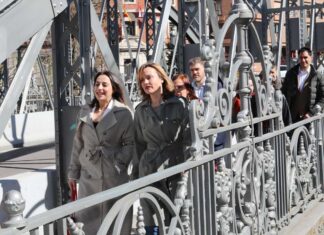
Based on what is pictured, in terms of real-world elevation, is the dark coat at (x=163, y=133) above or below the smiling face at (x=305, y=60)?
below

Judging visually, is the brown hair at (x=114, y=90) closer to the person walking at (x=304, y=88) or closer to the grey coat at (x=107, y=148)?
the grey coat at (x=107, y=148)

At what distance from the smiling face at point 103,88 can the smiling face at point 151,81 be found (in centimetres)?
42

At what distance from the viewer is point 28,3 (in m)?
4.97

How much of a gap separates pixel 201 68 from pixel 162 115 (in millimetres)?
1765

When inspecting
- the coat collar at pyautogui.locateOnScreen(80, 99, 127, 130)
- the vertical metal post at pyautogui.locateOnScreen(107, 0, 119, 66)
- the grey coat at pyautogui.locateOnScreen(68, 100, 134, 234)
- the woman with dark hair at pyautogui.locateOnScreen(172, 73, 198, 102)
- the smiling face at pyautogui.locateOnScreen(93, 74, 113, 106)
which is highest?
the vertical metal post at pyautogui.locateOnScreen(107, 0, 119, 66)

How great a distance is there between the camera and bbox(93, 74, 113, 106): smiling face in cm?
474

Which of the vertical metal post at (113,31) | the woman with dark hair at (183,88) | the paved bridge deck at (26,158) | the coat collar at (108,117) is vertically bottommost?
the paved bridge deck at (26,158)

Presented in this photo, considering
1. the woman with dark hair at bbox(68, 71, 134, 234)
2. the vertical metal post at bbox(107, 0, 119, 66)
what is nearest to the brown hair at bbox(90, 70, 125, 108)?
the woman with dark hair at bbox(68, 71, 134, 234)

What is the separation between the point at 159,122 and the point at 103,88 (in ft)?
2.13

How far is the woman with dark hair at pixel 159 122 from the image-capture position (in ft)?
14.1

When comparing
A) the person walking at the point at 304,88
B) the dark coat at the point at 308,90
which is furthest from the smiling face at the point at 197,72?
the person walking at the point at 304,88

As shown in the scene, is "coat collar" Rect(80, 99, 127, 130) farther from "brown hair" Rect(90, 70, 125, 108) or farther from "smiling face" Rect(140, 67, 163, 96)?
"smiling face" Rect(140, 67, 163, 96)

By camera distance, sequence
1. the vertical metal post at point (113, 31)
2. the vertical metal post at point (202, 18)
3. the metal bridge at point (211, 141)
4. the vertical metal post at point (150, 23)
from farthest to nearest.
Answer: the vertical metal post at point (150, 23) < the vertical metal post at point (202, 18) < the vertical metal post at point (113, 31) < the metal bridge at point (211, 141)

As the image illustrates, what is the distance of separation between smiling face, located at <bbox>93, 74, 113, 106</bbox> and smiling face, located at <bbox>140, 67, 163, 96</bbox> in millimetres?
418
